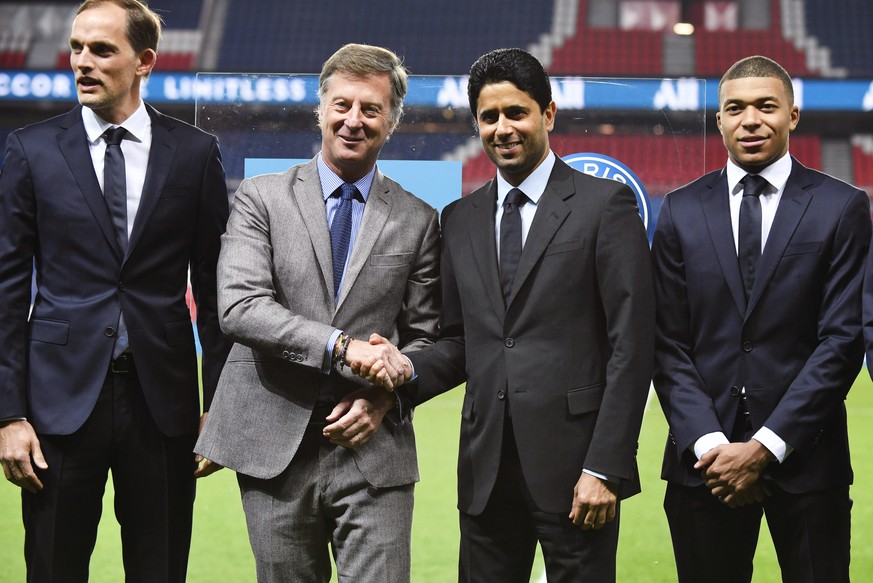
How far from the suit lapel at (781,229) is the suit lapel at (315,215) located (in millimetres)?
810

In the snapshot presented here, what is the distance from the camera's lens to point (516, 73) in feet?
6.08

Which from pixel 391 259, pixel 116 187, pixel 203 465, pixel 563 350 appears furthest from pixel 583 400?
pixel 116 187

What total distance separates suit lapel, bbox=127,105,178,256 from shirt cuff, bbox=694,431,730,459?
1.15 metres

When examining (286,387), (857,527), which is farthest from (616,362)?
(857,527)

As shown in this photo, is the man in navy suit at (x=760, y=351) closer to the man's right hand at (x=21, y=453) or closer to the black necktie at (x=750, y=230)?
the black necktie at (x=750, y=230)

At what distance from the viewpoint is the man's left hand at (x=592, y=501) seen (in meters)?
1.75

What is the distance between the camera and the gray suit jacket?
185 cm

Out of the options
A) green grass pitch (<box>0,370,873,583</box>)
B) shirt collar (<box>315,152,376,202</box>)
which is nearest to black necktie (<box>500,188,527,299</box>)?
shirt collar (<box>315,152,376,202</box>)

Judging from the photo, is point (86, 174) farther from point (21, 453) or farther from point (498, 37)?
point (498, 37)

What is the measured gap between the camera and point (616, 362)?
5.82 ft

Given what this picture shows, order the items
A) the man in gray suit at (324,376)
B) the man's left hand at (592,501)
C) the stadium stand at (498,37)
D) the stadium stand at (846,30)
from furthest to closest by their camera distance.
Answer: the stadium stand at (498,37) < the stadium stand at (846,30) < the man in gray suit at (324,376) < the man's left hand at (592,501)

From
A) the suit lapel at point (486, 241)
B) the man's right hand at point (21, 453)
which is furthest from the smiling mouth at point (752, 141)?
the man's right hand at point (21, 453)

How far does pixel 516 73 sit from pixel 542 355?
526 mm

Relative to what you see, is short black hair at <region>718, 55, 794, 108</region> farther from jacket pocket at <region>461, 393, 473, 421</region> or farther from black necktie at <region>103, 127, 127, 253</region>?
black necktie at <region>103, 127, 127, 253</region>
